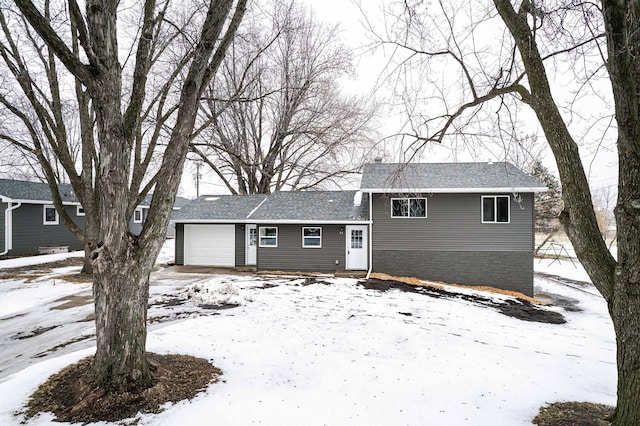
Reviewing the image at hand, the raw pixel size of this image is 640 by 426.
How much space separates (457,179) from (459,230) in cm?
218

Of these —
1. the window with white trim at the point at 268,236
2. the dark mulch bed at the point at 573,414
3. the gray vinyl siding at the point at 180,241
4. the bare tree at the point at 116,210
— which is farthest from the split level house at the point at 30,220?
the dark mulch bed at the point at 573,414

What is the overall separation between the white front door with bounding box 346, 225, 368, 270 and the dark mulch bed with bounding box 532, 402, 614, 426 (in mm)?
11408

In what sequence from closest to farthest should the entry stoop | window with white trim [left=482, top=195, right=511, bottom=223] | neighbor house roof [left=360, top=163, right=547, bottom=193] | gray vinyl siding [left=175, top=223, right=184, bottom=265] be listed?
neighbor house roof [left=360, top=163, right=547, bottom=193] → window with white trim [left=482, top=195, right=511, bottom=223] → the entry stoop → gray vinyl siding [left=175, top=223, right=184, bottom=265]

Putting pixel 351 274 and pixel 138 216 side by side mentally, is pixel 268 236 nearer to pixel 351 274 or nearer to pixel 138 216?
pixel 351 274

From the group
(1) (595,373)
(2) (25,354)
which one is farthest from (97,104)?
(1) (595,373)

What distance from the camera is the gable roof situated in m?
17.9

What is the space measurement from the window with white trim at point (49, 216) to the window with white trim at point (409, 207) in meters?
19.2

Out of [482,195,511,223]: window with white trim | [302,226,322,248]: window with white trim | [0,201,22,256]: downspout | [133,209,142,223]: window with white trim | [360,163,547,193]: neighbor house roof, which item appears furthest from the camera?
[133,209,142,223]: window with white trim

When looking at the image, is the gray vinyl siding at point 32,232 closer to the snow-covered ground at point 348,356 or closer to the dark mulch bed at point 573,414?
the snow-covered ground at point 348,356

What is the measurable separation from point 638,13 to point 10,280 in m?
16.6

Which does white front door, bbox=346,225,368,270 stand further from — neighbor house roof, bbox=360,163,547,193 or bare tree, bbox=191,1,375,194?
bare tree, bbox=191,1,375,194

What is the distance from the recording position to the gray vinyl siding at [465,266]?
548 inches

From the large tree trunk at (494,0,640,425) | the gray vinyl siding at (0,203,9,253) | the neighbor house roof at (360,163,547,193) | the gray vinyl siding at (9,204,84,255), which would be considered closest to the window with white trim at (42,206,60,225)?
the gray vinyl siding at (9,204,84,255)

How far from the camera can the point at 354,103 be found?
833 inches
